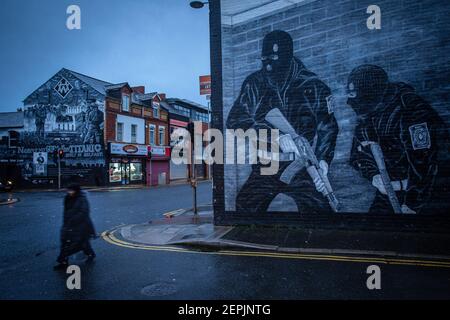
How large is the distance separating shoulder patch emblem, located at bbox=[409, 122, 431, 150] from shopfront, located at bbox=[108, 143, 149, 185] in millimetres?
28440

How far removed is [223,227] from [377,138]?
5.15 meters

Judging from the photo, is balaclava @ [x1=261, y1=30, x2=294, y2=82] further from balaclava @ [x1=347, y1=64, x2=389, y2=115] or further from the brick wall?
balaclava @ [x1=347, y1=64, x2=389, y2=115]

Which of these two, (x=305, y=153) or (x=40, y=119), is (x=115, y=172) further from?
(x=305, y=153)

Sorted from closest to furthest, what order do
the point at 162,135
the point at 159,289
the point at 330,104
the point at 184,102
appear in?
the point at 159,289 < the point at 330,104 < the point at 162,135 < the point at 184,102

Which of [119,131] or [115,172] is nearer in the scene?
[115,172]

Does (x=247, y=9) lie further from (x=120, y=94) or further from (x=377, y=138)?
(x=120, y=94)

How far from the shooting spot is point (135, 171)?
36.2 meters

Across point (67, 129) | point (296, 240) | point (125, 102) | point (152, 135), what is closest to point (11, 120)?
point (67, 129)

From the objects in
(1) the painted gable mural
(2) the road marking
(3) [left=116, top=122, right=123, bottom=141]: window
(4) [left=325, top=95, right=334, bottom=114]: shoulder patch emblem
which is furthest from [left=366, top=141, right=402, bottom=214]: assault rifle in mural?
(3) [left=116, top=122, right=123, bottom=141]: window

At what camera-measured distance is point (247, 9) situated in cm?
980

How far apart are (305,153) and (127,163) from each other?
94.8 feet

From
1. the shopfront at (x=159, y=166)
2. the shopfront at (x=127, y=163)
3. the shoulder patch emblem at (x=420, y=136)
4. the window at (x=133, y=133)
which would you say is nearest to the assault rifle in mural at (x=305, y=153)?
the shoulder patch emblem at (x=420, y=136)

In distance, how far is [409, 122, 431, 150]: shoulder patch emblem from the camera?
28.0 ft
